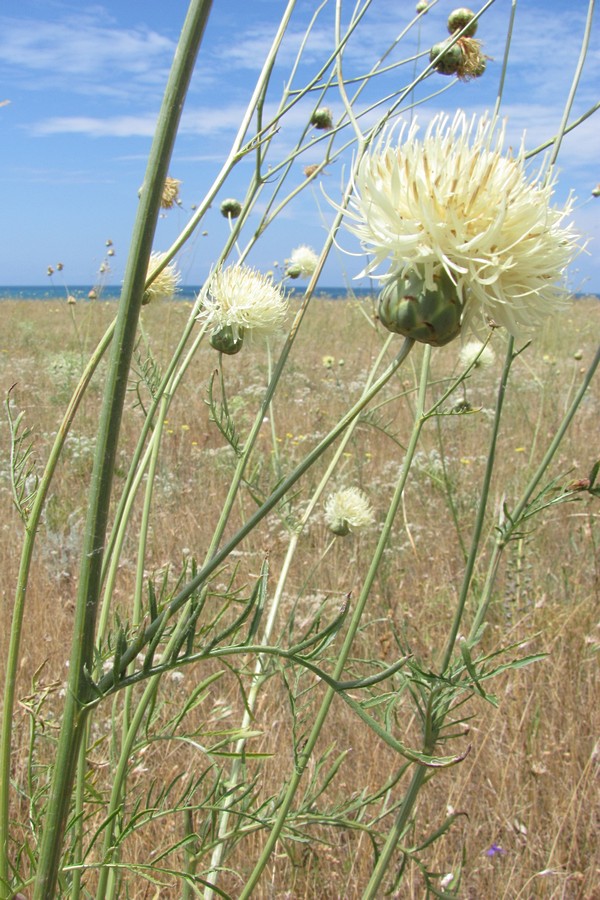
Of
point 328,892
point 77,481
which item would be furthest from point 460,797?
point 77,481

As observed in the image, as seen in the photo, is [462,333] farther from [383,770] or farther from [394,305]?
[383,770]

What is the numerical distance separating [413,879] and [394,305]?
1370 millimetres

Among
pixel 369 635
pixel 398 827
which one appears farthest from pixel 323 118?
pixel 369 635

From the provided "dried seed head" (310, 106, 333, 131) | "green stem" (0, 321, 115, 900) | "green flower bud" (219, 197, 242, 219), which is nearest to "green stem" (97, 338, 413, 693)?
"green stem" (0, 321, 115, 900)

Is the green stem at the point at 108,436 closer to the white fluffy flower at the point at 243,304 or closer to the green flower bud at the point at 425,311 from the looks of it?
the green flower bud at the point at 425,311

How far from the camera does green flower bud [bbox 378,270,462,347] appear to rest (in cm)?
66

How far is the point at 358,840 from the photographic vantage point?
60.7 inches

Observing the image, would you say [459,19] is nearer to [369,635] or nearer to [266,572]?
[266,572]

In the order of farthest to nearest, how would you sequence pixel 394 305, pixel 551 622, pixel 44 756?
1. pixel 551 622
2. pixel 44 756
3. pixel 394 305

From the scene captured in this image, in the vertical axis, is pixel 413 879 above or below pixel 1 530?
below

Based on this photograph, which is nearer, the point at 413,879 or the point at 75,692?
the point at 75,692

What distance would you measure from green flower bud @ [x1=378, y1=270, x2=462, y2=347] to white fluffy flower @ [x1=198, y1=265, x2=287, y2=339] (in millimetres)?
572

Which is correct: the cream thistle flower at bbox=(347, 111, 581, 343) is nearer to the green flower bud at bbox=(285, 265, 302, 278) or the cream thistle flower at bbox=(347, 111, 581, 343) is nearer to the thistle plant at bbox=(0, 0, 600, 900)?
the thistle plant at bbox=(0, 0, 600, 900)

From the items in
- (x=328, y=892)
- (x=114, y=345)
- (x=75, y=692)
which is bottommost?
(x=328, y=892)
